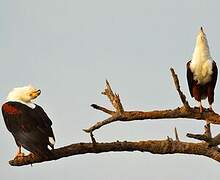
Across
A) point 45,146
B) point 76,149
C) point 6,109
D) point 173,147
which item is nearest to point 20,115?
point 6,109

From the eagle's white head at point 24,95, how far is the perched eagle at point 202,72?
2.63m

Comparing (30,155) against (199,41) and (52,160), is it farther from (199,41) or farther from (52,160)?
(199,41)

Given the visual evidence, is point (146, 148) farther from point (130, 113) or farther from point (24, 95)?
point (24, 95)

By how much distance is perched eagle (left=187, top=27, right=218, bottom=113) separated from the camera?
32.5 feet

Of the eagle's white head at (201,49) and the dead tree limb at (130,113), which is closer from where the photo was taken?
the dead tree limb at (130,113)

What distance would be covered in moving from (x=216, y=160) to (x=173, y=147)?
49 centimetres

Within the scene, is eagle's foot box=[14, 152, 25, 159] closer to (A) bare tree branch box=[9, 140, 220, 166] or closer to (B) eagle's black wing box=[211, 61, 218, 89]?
(A) bare tree branch box=[9, 140, 220, 166]

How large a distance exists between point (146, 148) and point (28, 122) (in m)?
1.83

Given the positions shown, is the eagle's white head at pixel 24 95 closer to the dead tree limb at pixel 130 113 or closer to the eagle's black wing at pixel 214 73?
the dead tree limb at pixel 130 113

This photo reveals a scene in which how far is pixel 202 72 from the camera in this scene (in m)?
9.93

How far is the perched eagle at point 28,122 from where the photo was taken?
776 cm

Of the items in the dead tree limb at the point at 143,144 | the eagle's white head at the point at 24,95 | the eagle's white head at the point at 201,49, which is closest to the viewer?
the dead tree limb at the point at 143,144

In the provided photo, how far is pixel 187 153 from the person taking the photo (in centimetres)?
711

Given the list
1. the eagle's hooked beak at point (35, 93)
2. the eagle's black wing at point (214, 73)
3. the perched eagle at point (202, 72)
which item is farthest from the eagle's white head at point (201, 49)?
the eagle's hooked beak at point (35, 93)
